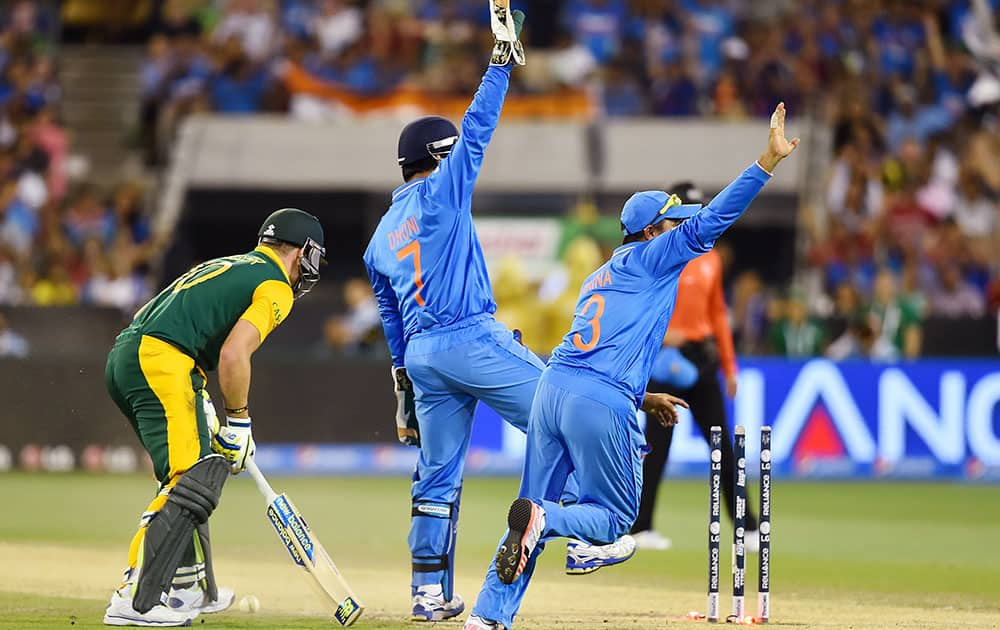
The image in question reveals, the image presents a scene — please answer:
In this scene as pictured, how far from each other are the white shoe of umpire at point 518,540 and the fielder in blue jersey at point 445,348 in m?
1.14

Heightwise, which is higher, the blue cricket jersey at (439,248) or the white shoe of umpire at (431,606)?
the blue cricket jersey at (439,248)

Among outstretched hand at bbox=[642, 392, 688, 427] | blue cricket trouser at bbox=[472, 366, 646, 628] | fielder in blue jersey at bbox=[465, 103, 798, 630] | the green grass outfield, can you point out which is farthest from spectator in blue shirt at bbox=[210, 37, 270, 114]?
blue cricket trouser at bbox=[472, 366, 646, 628]

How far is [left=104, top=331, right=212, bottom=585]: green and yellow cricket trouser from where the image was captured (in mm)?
8641

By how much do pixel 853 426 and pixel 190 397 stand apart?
37.7ft

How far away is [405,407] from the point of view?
30.5 ft

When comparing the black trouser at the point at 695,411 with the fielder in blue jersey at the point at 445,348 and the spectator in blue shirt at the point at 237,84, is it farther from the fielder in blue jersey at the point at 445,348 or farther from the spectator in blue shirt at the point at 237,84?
the spectator in blue shirt at the point at 237,84

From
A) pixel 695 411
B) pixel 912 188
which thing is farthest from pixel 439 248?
pixel 912 188

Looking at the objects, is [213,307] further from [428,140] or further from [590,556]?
[590,556]

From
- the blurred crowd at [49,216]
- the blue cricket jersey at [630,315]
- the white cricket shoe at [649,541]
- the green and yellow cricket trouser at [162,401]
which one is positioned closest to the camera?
the blue cricket jersey at [630,315]

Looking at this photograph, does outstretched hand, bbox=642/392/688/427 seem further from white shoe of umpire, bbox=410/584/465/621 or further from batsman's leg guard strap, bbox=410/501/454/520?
white shoe of umpire, bbox=410/584/465/621

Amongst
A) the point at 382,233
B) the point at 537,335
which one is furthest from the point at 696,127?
the point at 382,233

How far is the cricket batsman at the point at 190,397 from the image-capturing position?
27.7 feet

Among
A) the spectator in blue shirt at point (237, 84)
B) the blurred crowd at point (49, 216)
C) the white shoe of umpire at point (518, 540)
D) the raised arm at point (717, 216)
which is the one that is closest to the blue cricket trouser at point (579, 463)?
the white shoe of umpire at point (518, 540)

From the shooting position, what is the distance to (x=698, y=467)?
1867 centimetres
